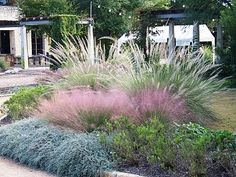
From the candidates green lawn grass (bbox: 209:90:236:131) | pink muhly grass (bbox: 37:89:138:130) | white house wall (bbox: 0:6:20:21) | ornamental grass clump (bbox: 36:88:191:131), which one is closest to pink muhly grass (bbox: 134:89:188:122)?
ornamental grass clump (bbox: 36:88:191:131)

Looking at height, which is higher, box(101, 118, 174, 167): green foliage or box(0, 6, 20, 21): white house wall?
box(0, 6, 20, 21): white house wall

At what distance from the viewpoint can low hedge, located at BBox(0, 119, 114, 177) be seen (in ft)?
18.2

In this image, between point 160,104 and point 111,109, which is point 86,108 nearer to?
point 111,109

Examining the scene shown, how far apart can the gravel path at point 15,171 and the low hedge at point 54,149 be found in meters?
0.10

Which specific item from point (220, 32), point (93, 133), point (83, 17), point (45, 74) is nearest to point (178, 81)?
point (93, 133)

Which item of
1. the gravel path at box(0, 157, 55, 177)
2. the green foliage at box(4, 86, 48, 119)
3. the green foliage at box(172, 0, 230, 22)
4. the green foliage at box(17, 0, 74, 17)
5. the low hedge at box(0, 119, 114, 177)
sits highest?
the green foliage at box(17, 0, 74, 17)

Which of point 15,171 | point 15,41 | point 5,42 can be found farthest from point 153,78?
point 5,42

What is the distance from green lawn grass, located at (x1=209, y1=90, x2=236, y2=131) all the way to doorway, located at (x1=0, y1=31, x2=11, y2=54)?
83.1 ft

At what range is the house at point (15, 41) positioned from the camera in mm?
31000

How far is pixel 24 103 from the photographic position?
8922 mm

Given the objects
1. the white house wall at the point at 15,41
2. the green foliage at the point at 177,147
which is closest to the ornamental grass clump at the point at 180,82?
the green foliage at the point at 177,147

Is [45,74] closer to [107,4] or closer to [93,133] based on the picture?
[93,133]

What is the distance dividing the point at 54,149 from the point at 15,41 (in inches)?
1140

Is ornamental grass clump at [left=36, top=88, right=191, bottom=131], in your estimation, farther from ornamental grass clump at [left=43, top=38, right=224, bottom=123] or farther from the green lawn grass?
the green lawn grass
